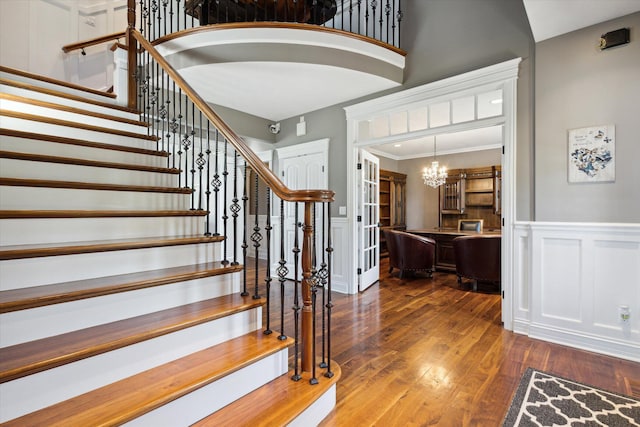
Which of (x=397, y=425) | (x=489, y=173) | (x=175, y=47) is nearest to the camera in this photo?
(x=397, y=425)

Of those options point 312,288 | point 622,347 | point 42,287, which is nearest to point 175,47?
point 42,287

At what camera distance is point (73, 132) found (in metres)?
2.59

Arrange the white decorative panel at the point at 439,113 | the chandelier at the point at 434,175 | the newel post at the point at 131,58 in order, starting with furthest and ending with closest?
the chandelier at the point at 434,175 → the white decorative panel at the point at 439,113 → the newel post at the point at 131,58

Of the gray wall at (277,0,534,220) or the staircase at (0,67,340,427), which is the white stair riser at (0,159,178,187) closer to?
the staircase at (0,67,340,427)

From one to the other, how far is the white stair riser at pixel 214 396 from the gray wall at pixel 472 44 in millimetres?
2724

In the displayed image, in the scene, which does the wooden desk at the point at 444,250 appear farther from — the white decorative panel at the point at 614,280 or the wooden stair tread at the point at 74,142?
the wooden stair tread at the point at 74,142

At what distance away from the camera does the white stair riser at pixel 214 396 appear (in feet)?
4.06

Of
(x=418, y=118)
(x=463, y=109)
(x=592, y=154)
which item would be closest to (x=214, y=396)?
(x=592, y=154)

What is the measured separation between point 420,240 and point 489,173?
3322 mm

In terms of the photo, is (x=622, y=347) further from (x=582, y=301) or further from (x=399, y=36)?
(x=399, y=36)

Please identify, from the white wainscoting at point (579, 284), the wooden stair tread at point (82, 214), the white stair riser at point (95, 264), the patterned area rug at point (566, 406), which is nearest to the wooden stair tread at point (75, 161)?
the wooden stair tread at point (82, 214)

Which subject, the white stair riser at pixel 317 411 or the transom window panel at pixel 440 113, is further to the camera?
the transom window panel at pixel 440 113

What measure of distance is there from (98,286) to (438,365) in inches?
90.5

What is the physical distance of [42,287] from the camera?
1.51 m
